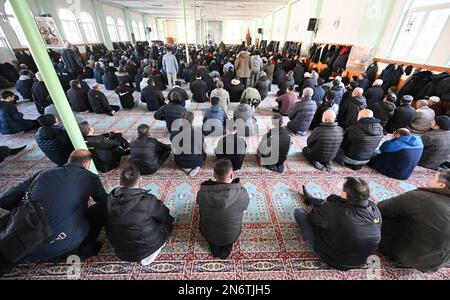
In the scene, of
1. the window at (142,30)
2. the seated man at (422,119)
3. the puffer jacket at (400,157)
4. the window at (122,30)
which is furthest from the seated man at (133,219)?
the window at (142,30)

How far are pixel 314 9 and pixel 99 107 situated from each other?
1066cm

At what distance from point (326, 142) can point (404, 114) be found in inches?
93.8

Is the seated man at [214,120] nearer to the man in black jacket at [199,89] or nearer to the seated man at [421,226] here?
the man in black jacket at [199,89]

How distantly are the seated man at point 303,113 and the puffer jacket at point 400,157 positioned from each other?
1.39 m

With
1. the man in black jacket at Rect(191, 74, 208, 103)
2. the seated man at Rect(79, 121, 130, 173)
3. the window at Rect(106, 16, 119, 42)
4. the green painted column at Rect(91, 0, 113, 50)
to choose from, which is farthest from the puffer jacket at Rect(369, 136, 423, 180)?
the window at Rect(106, 16, 119, 42)

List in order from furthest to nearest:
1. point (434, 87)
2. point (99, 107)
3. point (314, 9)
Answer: point (314, 9) < point (99, 107) < point (434, 87)

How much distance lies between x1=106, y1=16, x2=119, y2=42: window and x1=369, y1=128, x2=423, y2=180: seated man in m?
19.5

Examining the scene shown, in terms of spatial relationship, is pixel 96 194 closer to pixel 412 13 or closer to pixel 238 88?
pixel 238 88

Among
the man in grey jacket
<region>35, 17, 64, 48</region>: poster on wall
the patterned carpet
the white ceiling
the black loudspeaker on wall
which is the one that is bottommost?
the patterned carpet

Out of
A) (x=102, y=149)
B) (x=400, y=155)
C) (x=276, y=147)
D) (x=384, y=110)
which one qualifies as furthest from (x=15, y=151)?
(x=384, y=110)

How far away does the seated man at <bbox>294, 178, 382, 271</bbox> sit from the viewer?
4.93ft

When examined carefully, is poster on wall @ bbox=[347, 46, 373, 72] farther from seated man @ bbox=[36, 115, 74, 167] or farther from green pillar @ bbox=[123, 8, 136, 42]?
green pillar @ bbox=[123, 8, 136, 42]
